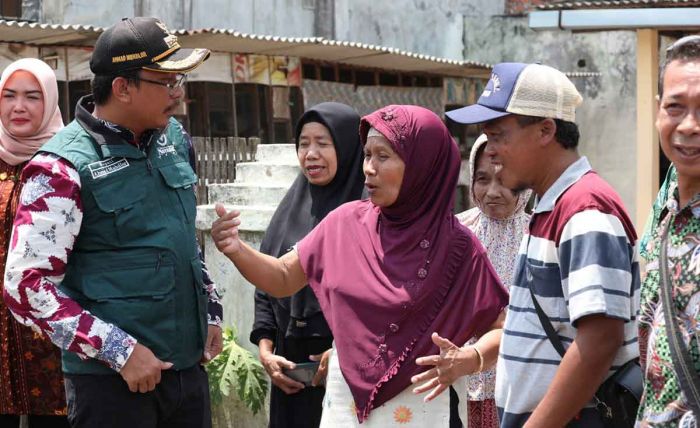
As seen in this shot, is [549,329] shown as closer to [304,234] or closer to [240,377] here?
[304,234]

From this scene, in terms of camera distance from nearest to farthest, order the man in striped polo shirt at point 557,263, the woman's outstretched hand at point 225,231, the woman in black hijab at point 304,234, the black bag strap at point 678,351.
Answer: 1. the black bag strap at point 678,351
2. the man in striped polo shirt at point 557,263
3. the woman's outstretched hand at point 225,231
4. the woman in black hijab at point 304,234

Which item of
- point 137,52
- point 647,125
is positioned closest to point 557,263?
point 137,52

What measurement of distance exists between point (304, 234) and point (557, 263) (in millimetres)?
2010

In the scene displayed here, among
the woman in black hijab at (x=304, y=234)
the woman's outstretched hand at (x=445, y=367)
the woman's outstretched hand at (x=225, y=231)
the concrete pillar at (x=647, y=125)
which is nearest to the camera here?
the woman's outstretched hand at (x=445, y=367)

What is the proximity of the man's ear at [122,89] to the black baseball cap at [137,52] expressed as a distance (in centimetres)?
3

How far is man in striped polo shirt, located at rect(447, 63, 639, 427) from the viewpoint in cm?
278

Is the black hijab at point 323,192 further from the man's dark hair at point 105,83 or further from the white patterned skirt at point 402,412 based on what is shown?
the man's dark hair at point 105,83

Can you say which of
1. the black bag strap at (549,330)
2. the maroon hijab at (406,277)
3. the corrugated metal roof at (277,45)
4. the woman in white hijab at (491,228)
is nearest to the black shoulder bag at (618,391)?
the black bag strap at (549,330)

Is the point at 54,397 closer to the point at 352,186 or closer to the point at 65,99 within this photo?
the point at 352,186

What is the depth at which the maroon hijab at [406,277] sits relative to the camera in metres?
3.60

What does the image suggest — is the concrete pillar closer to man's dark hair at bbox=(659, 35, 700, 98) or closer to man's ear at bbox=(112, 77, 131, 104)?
man's ear at bbox=(112, 77, 131, 104)

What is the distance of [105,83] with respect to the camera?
3.65 m

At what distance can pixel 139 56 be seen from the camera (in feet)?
11.8

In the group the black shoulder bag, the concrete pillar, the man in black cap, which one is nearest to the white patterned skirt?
the man in black cap
